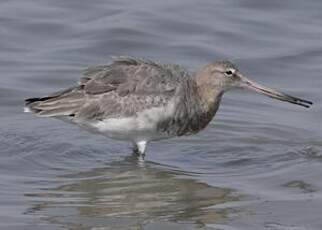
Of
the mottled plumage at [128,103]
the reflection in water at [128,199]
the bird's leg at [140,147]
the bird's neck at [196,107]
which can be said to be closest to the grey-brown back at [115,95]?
the mottled plumage at [128,103]

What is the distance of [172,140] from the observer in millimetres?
11828

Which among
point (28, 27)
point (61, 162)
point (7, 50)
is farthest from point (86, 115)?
point (28, 27)

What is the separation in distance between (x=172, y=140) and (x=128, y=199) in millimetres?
2378

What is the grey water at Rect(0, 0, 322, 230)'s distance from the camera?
29.7ft

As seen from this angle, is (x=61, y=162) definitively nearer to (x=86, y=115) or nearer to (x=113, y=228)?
(x=86, y=115)

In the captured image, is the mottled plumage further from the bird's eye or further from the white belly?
the bird's eye

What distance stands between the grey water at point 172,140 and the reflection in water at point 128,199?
1 cm

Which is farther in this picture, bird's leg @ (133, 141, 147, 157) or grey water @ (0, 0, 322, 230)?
bird's leg @ (133, 141, 147, 157)

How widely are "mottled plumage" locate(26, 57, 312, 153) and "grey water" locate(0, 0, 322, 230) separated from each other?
1.05ft

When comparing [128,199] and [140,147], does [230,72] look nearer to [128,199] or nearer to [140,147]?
[140,147]

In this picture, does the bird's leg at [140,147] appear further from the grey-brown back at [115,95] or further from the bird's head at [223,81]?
the bird's head at [223,81]

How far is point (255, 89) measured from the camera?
11344mm

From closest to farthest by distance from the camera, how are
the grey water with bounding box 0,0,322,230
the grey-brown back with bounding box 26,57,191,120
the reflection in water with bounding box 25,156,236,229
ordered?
1. the reflection in water with bounding box 25,156,236,229
2. the grey water with bounding box 0,0,322,230
3. the grey-brown back with bounding box 26,57,191,120

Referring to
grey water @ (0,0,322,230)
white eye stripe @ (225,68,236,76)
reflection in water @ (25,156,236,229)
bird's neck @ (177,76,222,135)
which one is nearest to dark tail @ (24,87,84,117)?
grey water @ (0,0,322,230)
